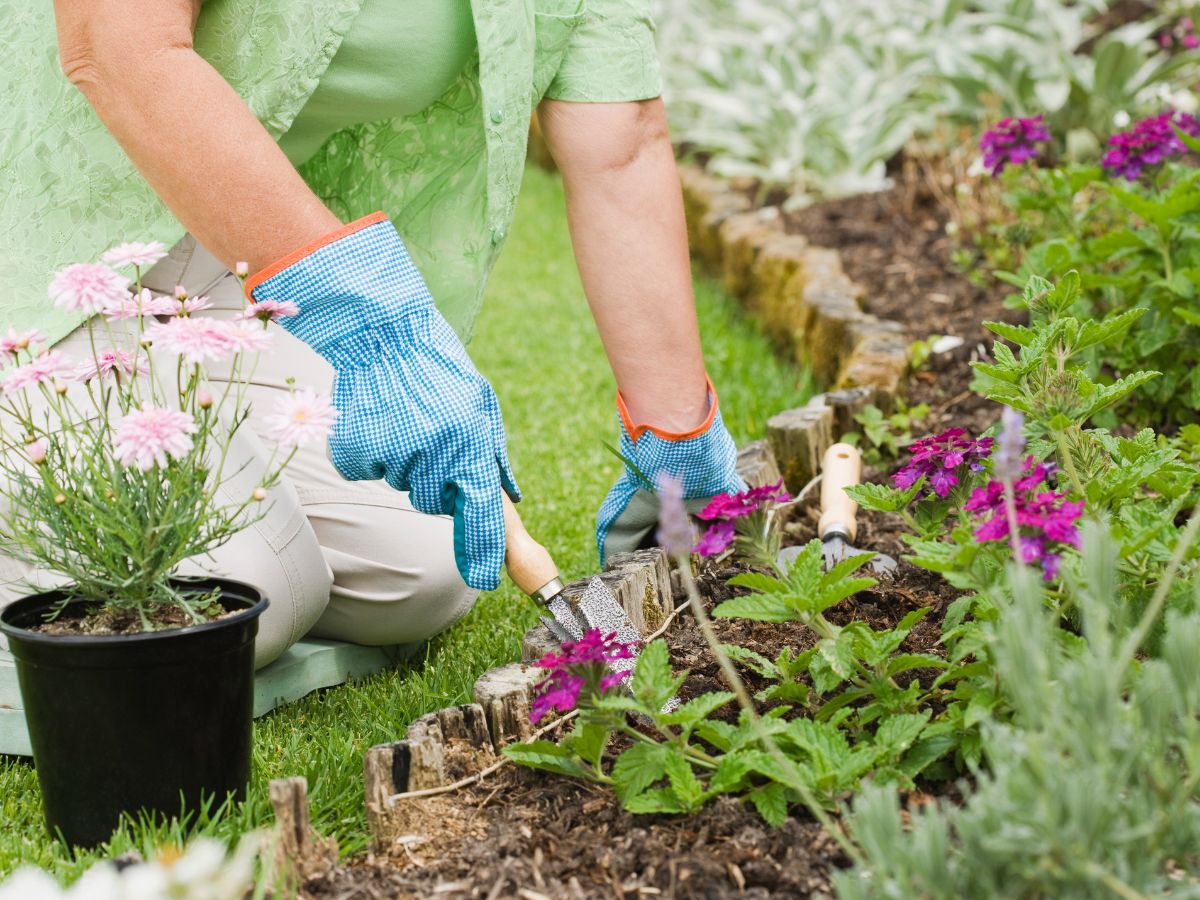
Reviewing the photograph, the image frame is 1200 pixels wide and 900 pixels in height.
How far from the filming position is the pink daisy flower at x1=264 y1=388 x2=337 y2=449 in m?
1.25

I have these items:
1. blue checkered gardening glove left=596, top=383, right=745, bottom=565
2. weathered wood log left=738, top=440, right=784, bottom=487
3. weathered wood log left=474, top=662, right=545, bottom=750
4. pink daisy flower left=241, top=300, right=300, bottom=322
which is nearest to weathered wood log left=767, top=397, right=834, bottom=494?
weathered wood log left=738, top=440, right=784, bottom=487

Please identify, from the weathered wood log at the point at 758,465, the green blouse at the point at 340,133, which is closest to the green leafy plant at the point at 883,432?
the weathered wood log at the point at 758,465

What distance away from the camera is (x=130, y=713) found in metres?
1.34

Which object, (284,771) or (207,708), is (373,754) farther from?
(284,771)

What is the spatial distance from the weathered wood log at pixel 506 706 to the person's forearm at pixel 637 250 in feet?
2.11

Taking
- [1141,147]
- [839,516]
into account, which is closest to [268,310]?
[839,516]

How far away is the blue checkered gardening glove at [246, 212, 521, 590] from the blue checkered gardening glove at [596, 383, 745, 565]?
1.62 feet

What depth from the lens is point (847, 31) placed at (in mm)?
5586

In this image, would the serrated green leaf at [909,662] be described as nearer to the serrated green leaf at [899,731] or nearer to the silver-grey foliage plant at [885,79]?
the serrated green leaf at [899,731]

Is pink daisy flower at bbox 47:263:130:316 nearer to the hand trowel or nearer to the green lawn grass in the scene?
the green lawn grass

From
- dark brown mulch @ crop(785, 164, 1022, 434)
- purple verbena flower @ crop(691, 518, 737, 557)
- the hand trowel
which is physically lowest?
dark brown mulch @ crop(785, 164, 1022, 434)

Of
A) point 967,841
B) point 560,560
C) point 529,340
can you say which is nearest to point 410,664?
point 560,560

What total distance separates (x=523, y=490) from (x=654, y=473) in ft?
2.87

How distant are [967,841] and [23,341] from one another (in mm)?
1014
